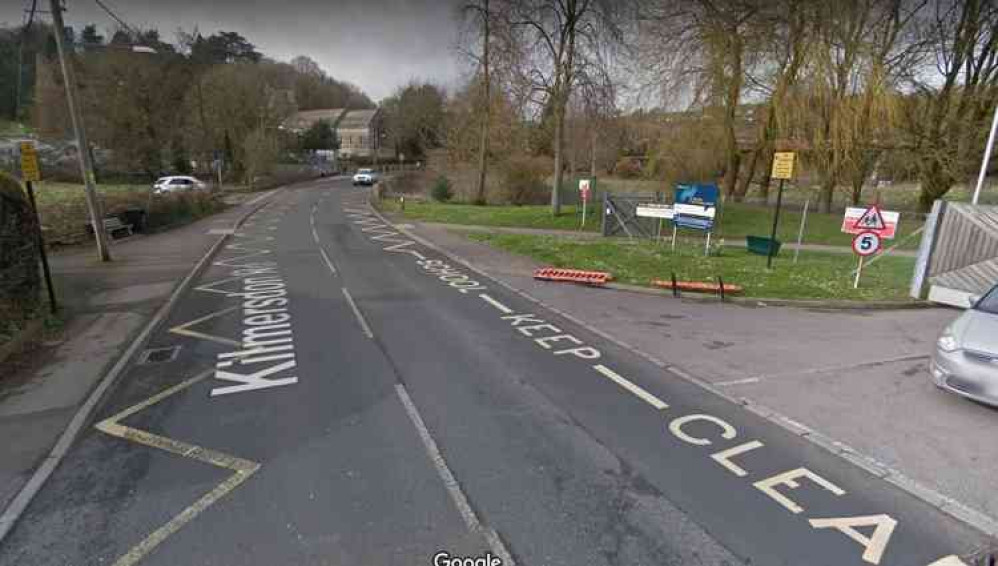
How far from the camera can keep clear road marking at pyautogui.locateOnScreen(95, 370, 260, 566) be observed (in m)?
3.19

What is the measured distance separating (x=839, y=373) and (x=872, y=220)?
20.7 feet

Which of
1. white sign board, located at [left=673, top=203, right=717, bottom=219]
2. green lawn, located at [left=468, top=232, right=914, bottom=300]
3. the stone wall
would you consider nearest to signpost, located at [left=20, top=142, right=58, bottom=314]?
the stone wall

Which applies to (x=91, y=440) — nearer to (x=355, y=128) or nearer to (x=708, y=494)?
(x=708, y=494)

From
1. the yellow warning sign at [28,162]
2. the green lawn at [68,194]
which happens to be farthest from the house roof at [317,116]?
the yellow warning sign at [28,162]

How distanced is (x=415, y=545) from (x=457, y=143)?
116 feet

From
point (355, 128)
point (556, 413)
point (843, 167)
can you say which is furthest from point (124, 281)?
point (355, 128)

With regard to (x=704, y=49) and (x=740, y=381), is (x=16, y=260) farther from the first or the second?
(x=704, y=49)

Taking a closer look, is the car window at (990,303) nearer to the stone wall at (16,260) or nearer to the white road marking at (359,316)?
the white road marking at (359,316)

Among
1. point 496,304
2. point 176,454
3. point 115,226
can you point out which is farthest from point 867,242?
point 115,226

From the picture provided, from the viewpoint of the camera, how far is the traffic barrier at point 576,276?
459 inches

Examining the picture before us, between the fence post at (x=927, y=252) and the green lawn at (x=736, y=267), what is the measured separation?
0.28 metres

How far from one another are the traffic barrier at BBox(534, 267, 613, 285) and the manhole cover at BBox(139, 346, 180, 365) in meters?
7.90

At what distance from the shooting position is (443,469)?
4.05 metres

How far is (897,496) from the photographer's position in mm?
3809
